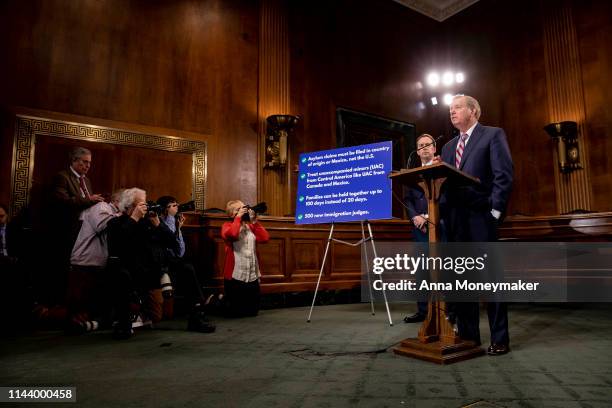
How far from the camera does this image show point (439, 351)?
186cm

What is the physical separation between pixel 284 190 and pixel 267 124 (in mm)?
920

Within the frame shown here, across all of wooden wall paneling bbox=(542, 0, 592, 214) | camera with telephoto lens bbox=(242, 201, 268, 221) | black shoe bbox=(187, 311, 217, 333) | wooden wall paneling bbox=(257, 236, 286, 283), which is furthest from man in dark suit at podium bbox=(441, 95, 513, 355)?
wooden wall paneling bbox=(542, 0, 592, 214)

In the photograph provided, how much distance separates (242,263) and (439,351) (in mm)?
2178

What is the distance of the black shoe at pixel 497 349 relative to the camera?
2.03 m

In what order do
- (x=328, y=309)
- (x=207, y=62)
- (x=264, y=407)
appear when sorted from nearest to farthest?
(x=264, y=407) < (x=328, y=309) < (x=207, y=62)

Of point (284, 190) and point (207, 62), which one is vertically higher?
point (207, 62)

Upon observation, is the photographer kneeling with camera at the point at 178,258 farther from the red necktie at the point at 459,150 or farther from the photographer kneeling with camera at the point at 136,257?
the red necktie at the point at 459,150

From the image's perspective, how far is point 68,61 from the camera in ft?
14.3

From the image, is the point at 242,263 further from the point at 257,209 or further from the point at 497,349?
the point at 497,349

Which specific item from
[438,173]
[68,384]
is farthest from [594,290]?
[68,384]

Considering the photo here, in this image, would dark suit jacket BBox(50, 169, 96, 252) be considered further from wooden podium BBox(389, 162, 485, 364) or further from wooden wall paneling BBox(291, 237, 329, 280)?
wooden podium BBox(389, 162, 485, 364)

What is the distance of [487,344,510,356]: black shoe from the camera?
6.66ft

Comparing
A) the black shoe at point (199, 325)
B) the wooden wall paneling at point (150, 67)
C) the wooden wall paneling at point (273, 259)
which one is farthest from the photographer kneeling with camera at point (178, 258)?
the wooden wall paneling at point (150, 67)

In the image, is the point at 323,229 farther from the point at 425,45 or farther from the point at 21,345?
the point at 425,45
